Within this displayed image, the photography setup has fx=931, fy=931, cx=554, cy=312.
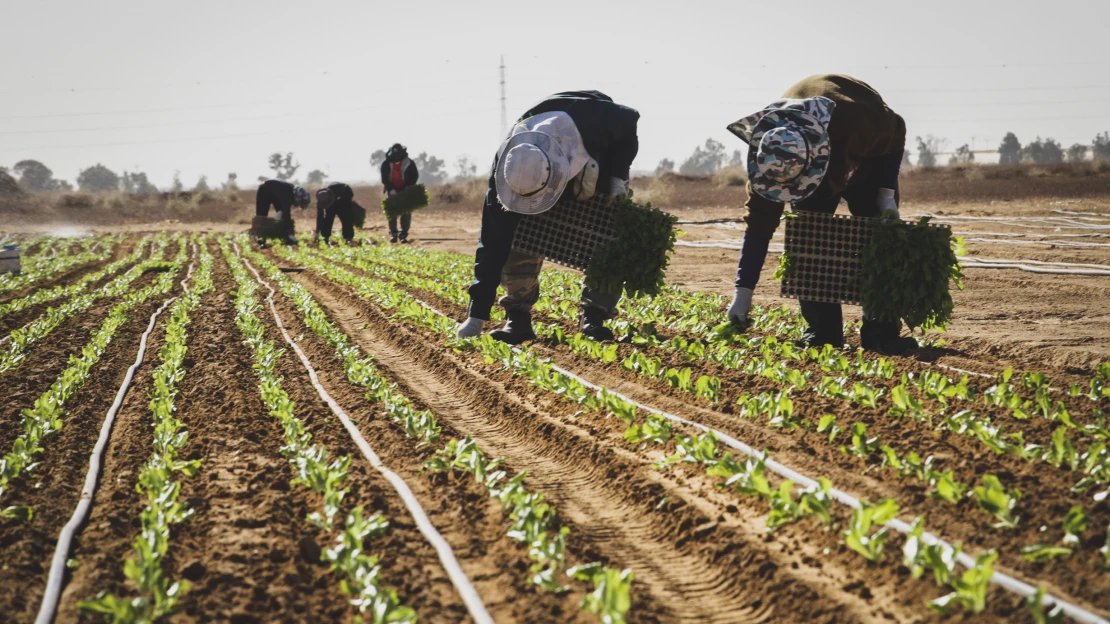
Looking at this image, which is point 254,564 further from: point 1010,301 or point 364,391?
point 1010,301

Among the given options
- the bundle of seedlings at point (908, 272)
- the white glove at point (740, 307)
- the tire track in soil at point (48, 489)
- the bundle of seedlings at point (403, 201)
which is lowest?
the tire track in soil at point (48, 489)

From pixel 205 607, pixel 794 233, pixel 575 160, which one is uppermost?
pixel 575 160

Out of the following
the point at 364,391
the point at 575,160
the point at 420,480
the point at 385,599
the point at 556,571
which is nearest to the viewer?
the point at 385,599

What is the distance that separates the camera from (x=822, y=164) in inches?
202

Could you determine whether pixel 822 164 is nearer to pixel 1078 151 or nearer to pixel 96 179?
pixel 1078 151

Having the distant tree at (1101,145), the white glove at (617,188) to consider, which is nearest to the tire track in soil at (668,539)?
the white glove at (617,188)

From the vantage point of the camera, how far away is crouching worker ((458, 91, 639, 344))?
564cm

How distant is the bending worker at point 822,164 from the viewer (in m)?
5.09

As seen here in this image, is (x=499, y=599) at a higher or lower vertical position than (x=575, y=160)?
lower

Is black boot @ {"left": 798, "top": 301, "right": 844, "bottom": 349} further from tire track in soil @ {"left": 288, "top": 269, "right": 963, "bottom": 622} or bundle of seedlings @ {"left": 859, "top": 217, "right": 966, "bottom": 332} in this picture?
tire track in soil @ {"left": 288, "top": 269, "right": 963, "bottom": 622}

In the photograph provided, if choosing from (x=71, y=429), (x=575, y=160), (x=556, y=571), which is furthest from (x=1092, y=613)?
(x=71, y=429)

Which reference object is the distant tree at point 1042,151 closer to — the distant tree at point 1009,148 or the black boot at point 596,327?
the distant tree at point 1009,148

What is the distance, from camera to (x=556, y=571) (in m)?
2.76

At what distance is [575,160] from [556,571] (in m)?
3.44
